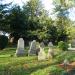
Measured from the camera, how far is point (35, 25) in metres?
65.2

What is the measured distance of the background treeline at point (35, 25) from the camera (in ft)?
202

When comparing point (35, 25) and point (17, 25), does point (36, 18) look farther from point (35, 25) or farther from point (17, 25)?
point (17, 25)

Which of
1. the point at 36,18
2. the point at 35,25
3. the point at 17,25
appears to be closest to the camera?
the point at 17,25

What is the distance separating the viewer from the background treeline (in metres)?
61.6

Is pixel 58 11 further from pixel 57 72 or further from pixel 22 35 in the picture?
pixel 57 72

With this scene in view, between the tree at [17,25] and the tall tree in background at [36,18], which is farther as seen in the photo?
the tall tree in background at [36,18]

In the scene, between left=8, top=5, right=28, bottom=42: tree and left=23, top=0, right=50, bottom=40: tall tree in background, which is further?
left=23, top=0, right=50, bottom=40: tall tree in background

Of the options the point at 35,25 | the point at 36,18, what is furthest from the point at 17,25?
the point at 36,18

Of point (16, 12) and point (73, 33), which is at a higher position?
point (16, 12)

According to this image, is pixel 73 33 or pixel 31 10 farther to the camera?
pixel 31 10

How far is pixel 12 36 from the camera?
63.8 metres

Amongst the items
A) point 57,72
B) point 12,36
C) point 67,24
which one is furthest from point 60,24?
point 57,72

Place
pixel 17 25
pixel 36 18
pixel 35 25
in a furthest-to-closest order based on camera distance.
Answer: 1. pixel 36 18
2. pixel 35 25
3. pixel 17 25

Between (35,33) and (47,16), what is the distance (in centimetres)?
884
